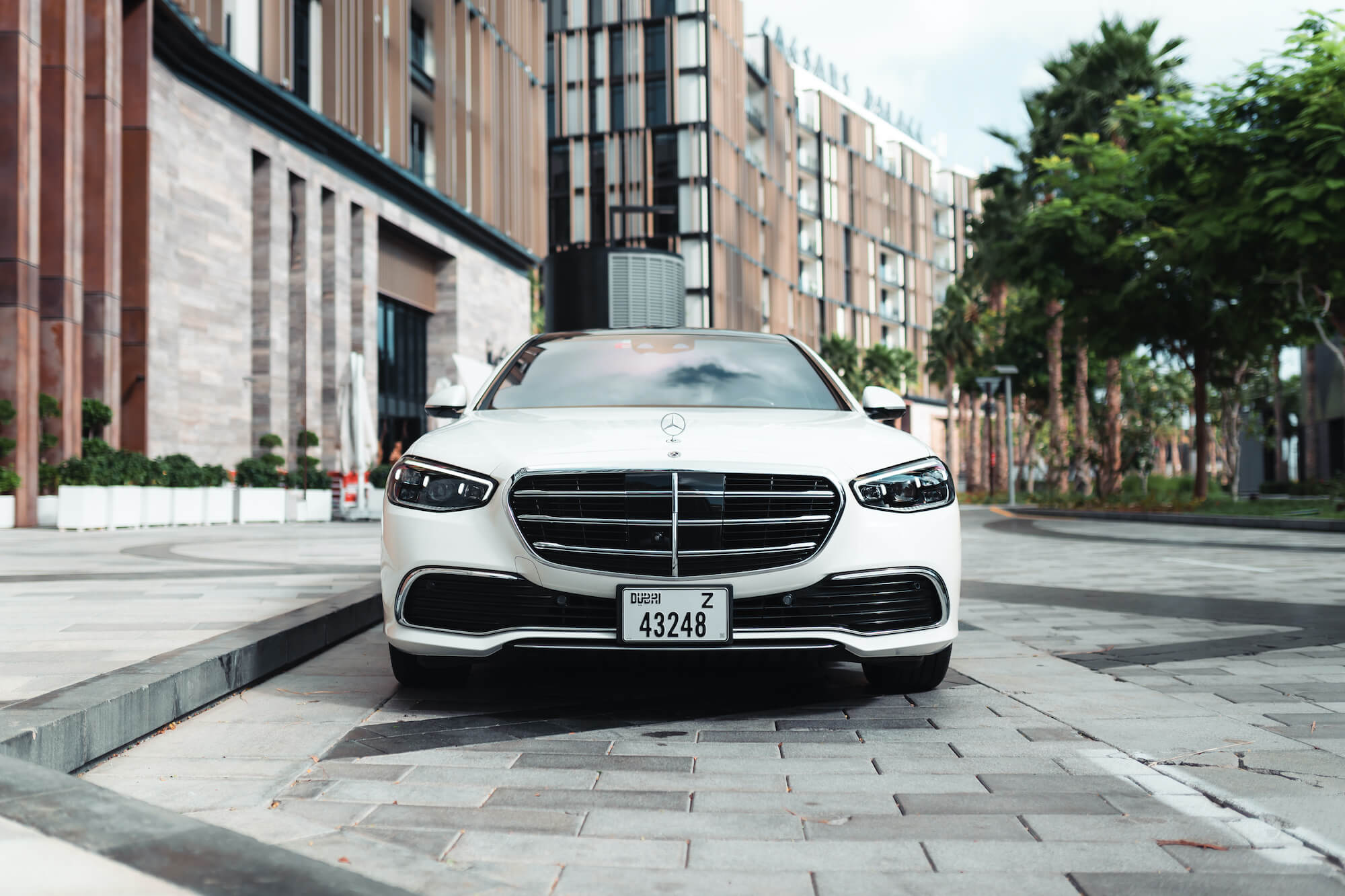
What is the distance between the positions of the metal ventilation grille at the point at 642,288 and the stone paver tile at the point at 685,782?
15.2 m

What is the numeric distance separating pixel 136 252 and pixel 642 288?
10.9 m

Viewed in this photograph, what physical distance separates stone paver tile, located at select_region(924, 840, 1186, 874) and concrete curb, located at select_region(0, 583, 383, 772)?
2.40m

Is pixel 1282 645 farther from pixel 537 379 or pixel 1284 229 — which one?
pixel 1284 229

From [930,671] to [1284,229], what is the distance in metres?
16.1

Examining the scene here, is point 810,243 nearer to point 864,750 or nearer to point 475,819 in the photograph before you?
point 864,750

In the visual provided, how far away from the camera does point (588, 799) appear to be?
339 centimetres

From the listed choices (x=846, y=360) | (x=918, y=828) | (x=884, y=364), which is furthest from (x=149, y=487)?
(x=884, y=364)

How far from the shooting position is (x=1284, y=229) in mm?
18406

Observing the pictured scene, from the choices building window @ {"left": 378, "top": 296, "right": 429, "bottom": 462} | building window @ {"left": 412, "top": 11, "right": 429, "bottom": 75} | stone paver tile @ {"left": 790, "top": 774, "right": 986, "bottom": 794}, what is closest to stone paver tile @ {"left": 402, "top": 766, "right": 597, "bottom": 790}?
stone paver tile @ {"left": 790, "top": 774, "right": 986, "bottom": 794}

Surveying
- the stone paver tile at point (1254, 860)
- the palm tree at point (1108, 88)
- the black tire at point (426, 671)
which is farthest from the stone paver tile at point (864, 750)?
the palm tree at point (1108, 88)

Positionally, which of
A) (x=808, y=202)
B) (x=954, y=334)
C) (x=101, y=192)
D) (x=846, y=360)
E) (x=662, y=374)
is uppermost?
(x=808, y=202)

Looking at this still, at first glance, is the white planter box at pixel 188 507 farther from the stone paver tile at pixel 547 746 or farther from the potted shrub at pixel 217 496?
the stone paver tile at pixel 547 746

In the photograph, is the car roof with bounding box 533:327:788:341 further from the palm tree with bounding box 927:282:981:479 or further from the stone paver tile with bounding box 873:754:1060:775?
the palm tree with bounding box 927:282:981:479

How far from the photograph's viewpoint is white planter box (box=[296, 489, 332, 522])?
83.1 ft
